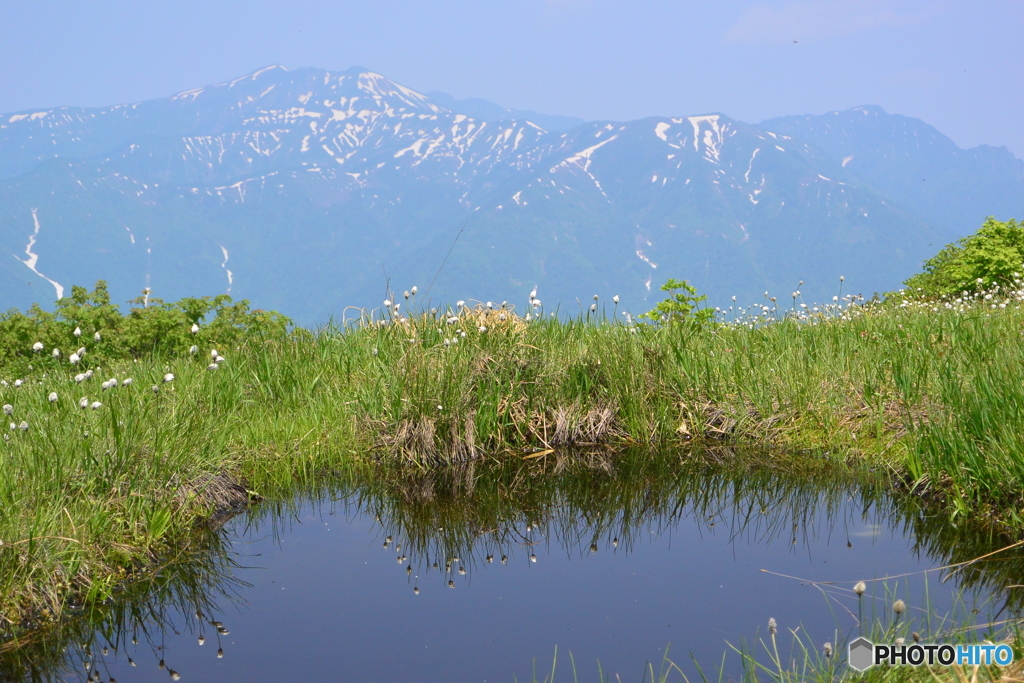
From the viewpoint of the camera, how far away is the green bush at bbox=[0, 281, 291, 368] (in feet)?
38.2

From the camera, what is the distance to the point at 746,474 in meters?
6.12

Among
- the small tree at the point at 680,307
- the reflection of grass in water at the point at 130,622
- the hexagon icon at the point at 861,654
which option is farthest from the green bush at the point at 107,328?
the hexagon icon at the point at 861,654

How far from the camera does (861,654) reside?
123 inches

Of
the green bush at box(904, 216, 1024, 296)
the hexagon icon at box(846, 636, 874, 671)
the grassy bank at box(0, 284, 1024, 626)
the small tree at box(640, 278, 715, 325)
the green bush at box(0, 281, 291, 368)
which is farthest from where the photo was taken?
the green bush at box(904, 216, 1024, 296)

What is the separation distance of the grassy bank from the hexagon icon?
2083 millimetres

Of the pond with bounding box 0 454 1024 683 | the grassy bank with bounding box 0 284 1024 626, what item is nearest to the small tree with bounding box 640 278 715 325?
the grassy bank with bounding box 0 284 1024 626

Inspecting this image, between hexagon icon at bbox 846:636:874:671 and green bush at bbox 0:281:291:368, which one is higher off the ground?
green bush at bbox 0:281:291:368

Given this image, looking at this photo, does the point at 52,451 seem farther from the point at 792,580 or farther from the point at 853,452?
the point at 853,452

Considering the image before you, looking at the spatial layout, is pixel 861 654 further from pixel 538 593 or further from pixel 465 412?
pixel 465 412

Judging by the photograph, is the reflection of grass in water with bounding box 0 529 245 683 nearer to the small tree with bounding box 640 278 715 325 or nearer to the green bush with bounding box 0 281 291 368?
the green bush with bounding box 0 281 291 368

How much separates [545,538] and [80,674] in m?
2.66

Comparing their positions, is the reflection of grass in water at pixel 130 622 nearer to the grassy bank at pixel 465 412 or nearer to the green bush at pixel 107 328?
the grassy bank at pixel 465 412

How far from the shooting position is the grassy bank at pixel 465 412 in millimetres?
4734

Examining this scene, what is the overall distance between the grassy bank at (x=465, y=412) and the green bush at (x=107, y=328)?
154 inches
